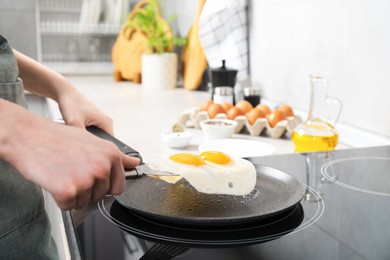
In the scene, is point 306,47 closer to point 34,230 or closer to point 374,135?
point 374,135

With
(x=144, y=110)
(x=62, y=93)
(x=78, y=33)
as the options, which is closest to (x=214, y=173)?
(x=62, y=93)

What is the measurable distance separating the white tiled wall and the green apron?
0.81 metres

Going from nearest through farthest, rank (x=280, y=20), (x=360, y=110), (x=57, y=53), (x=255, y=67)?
1. (x=360, y=110)
2. (x=280, y=20)
3. (x=255, y=67)
4. (x=57, y=53)

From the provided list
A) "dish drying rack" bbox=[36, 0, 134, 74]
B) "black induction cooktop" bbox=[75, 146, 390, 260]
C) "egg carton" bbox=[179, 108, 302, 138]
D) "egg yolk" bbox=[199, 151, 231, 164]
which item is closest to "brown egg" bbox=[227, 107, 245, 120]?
"egg carton" bbox=[179, 108, 302, 138]

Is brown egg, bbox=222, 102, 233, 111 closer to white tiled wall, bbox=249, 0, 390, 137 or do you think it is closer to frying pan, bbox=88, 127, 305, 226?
white tiled wall, bbox=249, 0, 390, 137

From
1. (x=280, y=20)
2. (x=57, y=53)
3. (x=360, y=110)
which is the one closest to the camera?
(x=360, y=110)

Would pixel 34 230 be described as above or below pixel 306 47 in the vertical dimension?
below

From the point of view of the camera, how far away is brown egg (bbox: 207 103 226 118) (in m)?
1.36

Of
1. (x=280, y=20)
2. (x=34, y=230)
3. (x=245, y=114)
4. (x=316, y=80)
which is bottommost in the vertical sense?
(x=34, y=230)

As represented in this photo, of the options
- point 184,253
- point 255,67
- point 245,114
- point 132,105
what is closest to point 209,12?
point 255,67

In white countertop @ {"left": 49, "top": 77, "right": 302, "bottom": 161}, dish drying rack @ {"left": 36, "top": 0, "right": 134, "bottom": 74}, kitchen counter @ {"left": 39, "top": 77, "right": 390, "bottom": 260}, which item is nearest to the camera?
kitchen counter @ {"left": 39, "top": 77, "right": 390, "bottom": 260}

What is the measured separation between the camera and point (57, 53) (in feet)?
9.85

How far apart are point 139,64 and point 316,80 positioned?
1.53 metres

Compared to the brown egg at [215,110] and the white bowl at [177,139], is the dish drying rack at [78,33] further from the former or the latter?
Result: the white bowl at [177,139]
